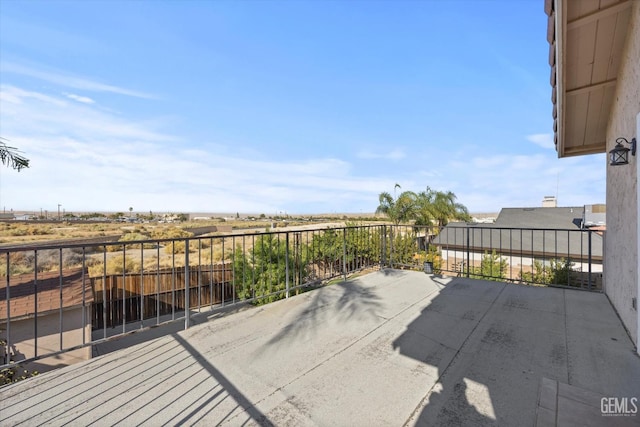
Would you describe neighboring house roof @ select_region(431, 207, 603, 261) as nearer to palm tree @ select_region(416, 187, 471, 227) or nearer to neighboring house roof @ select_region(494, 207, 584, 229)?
neighboring house roof @ select_region(494, 207, 584, 229)

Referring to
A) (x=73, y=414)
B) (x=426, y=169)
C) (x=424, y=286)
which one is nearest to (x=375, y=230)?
(x=424, y=286)

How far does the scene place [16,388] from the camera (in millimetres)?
1910

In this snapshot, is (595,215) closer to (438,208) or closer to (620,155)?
(438,208)

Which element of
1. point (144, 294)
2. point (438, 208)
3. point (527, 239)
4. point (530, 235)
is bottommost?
point (144, 294)

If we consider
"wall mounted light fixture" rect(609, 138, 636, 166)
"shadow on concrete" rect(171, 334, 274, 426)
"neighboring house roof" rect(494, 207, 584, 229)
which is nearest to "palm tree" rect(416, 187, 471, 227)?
"neighboring house roof" rect(494, 207, 584, 229)

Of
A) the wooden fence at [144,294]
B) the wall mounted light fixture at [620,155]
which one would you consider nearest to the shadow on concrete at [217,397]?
the wall mounted light fixture at [620,155]

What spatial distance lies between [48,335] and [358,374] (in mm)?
5612

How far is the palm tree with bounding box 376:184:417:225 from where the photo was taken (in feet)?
55.3

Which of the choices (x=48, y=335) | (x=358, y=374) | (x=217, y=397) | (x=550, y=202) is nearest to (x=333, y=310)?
(x=358, y=374)

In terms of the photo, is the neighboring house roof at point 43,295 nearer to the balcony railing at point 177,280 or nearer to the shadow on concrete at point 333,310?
the balcony railing at point 177,280

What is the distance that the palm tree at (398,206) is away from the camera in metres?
16.9

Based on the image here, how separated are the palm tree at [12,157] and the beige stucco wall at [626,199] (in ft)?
30.8

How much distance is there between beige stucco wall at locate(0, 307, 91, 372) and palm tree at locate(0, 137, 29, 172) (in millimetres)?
3165

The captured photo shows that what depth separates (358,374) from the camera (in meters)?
2.07
